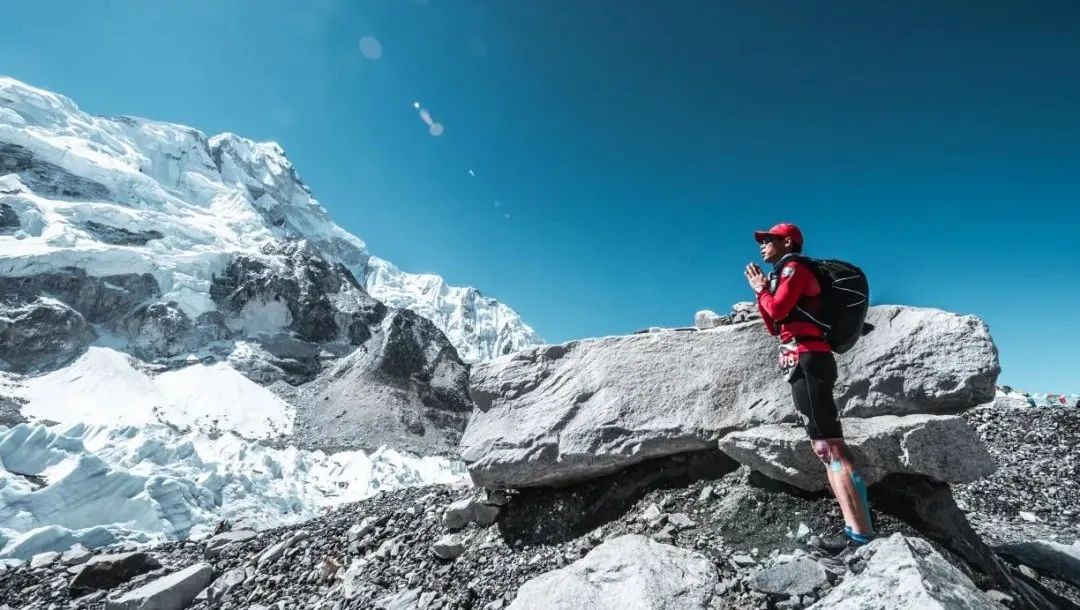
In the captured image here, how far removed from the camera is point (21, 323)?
6259cm

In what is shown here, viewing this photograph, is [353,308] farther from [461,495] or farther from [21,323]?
[461,495]

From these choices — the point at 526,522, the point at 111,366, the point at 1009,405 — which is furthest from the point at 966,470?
the point at 111,366

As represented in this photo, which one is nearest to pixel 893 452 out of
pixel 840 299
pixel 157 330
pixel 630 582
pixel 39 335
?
pixel 840 299

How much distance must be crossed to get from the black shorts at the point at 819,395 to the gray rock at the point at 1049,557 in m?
3.61

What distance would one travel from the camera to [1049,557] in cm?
536

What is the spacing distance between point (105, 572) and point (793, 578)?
12.0 metres

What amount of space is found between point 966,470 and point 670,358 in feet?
10.5

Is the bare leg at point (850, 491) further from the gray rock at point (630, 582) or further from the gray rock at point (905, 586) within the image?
the gray rock at point (630, 582)

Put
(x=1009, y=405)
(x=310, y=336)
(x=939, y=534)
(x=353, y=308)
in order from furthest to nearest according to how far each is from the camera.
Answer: (x=353, y=308), (x=310, y=336), (x=1009, y=405), (x=939, y=534)

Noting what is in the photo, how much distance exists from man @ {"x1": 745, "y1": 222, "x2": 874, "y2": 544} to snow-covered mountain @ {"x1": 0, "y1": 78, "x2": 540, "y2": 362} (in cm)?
9398

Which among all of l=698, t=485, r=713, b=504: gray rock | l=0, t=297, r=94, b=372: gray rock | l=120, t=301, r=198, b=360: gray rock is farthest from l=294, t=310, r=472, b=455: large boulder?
l=698, t=485, r=713, b=504: gray rock

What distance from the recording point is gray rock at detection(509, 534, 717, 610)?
3.77 metres

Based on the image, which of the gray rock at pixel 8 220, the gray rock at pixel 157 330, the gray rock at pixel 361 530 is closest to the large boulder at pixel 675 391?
the gray rock at pixel 361 530

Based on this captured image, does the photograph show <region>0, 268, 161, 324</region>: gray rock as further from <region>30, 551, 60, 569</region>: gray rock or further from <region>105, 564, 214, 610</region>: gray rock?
<region>105, 564, 214, 610</region>: gray rock
